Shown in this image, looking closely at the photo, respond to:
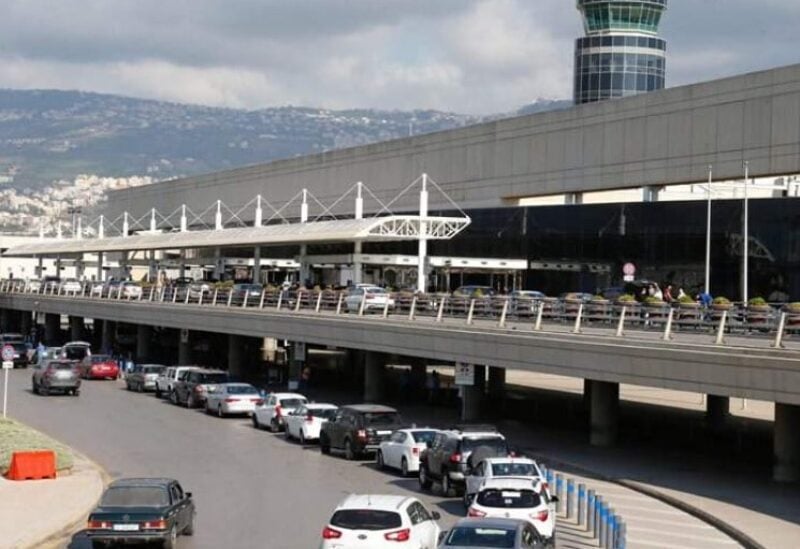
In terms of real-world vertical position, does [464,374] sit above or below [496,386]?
above

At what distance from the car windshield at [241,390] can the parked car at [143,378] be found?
407 inches

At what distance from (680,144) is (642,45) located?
83.6 meters

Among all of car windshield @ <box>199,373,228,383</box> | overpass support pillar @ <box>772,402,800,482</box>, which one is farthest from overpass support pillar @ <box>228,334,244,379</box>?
overpass support pillar @ <box>772,402,800,482</box>

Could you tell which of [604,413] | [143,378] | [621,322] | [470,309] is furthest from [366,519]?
[143,378]

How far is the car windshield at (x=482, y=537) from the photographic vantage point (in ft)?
60.3

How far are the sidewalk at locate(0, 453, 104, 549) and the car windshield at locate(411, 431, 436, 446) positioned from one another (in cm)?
761

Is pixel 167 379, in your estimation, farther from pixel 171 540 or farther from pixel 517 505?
pixel 517 505

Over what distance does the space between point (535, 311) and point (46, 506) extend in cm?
1718

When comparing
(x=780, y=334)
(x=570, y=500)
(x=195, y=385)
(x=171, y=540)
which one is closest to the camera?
(x=171, y=540)

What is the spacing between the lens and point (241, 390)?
4975cm

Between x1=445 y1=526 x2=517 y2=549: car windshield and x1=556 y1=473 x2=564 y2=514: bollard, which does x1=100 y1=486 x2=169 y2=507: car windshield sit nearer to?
x1=445 y1=526 x2=517 y2=549: car windshield

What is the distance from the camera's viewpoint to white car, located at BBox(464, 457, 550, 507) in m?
26.8

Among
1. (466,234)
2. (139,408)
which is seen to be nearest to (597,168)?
(466,234)

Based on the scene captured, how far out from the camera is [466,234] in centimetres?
7719
